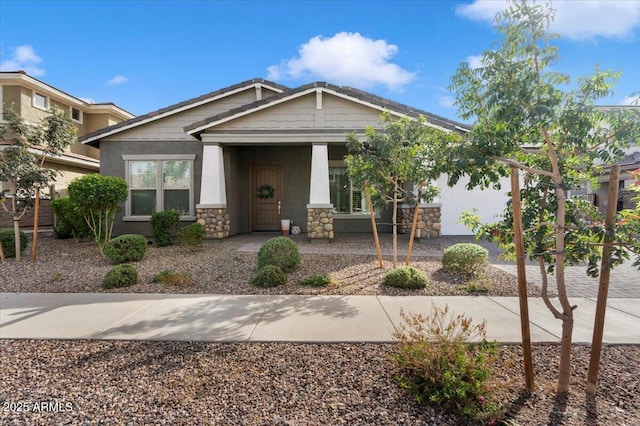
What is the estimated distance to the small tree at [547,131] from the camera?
7.94ft

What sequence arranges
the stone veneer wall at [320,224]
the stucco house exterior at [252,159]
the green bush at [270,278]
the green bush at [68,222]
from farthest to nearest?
the stucco house exterior at [252,159] < the stone veneer wall at [320,224] < the green bush at [68,222] < the green bush at [270,278]

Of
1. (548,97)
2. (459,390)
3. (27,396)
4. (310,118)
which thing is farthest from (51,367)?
(310,118)

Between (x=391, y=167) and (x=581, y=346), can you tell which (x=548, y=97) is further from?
(x=391, y=167)

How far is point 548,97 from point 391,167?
3.84 meters

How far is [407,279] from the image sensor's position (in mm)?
5699

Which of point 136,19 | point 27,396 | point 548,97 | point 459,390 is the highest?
point 136,19

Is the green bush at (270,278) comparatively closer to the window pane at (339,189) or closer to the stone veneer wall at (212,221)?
the stone veneer wall at (212,221)

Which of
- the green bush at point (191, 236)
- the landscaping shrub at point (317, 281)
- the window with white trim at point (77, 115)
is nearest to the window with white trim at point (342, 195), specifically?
the green bush at point (191, 236)

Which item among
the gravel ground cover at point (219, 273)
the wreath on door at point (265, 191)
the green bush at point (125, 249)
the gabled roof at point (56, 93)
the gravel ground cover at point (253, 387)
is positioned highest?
the gabled roof at point (56, 93)

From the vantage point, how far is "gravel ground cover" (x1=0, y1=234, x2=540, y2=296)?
224 inches

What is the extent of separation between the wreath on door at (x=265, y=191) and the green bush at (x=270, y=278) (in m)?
7.30

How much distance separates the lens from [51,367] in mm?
3105

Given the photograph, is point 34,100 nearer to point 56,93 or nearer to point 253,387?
point 56,93

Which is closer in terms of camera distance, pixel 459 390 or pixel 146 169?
pixel 459 390
